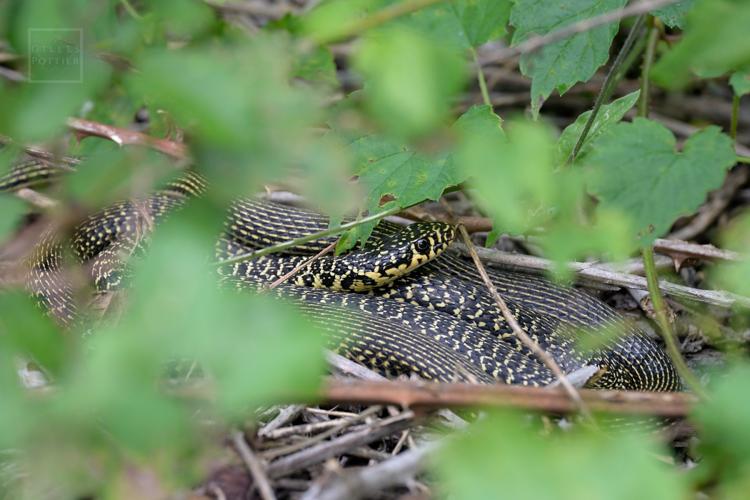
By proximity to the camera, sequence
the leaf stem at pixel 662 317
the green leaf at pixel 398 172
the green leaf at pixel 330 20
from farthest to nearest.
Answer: the green leaf at pixel 398 172, the leaf stem at pixel 662 317, the green leaf at pixel 330 20

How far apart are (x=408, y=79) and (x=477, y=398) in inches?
39.0

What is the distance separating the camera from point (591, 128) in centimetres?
333

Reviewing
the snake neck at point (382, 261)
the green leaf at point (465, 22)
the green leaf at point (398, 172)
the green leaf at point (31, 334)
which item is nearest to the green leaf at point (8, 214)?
the green leaf at point (31, 334)

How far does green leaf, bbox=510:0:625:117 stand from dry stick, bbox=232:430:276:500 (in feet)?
6.40

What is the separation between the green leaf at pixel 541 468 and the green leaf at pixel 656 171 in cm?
106

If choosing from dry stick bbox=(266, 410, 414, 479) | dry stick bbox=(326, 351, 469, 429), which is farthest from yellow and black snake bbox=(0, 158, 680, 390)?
dry stick bbox=(266, 410, 414, 479)

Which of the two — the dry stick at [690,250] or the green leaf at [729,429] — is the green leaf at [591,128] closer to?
the dry stick at [690,250]

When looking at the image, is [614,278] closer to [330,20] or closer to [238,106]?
[330,20]

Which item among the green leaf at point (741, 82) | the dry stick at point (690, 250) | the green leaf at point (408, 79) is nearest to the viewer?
the green leaf at point (408, 79)

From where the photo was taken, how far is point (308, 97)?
108cm

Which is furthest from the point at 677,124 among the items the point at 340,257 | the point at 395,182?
the point at 395,182

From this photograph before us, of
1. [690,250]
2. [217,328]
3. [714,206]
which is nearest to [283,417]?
[217,328]

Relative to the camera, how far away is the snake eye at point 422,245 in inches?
169

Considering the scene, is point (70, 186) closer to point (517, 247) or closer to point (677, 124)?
point (517, 247)
